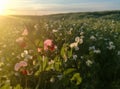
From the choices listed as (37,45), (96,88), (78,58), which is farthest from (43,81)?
(78,58)

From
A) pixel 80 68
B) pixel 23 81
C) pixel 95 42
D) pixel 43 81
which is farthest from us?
pixel 95 42

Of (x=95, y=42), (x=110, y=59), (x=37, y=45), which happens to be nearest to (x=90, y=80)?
(x=110, y=59)

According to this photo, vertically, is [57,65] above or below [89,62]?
above

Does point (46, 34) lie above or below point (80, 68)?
above

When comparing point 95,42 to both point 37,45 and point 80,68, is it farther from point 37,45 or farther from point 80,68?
point 37,45

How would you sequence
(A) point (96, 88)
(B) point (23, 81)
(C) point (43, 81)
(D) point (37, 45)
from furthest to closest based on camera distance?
1. (A) point (96, 88)
2. (B) point (23, 81)
3. (C) point (43, 81)
4. (D) point (37, 45)

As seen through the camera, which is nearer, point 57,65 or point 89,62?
point 57,65

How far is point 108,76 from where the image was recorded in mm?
7973

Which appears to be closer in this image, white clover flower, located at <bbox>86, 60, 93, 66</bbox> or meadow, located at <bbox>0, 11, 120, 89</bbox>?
meadow, located at <bbox>0, 11, 120, 89</bbox>

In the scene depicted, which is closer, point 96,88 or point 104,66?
point 96,88

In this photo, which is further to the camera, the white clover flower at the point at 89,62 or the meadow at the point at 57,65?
the white clover flower at the point at 89,62

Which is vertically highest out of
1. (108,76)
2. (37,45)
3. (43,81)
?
(37,45)

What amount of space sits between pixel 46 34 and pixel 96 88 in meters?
1.34

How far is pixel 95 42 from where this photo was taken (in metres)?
10.3
